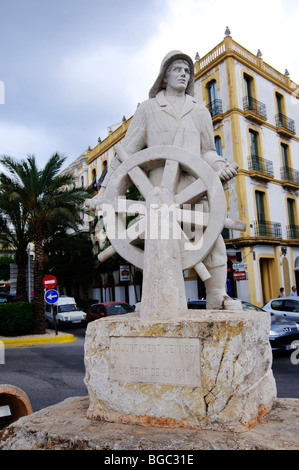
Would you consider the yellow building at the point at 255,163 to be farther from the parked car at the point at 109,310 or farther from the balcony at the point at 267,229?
the parked car at the point at 109,310

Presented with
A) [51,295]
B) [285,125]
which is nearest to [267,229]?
[285,125]

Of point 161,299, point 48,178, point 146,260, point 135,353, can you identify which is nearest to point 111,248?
point 146,260

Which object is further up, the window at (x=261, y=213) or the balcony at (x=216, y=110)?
the balcony at (x=216, y=110)

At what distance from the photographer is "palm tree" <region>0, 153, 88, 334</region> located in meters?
15.1

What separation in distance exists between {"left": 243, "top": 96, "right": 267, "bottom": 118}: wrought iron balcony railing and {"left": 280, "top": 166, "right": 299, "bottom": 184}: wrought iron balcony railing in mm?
3320

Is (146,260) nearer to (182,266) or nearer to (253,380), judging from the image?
(182,266)

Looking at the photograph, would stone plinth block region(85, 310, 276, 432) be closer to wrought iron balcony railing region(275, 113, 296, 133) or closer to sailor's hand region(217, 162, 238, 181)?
sailor's hand region(217, 162, 238, 181)

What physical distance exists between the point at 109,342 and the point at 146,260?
672mm

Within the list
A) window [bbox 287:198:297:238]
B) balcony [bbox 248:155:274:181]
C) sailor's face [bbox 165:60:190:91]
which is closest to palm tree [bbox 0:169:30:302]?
balcony [bbox 248:155:274:181]

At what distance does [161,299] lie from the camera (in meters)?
2.86

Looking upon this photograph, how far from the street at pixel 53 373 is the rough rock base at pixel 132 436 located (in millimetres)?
2560

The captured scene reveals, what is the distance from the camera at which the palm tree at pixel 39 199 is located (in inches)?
595

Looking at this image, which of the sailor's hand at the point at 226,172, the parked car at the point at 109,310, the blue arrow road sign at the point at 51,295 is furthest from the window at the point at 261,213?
the sailor's hand at the point at 226,172

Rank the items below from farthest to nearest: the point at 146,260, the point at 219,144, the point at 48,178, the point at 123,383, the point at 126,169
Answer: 1. the point at 219,144
2. the point at 48,178
3. the point at 126,169
4. the point at 146,260
5. the point at 123,383
